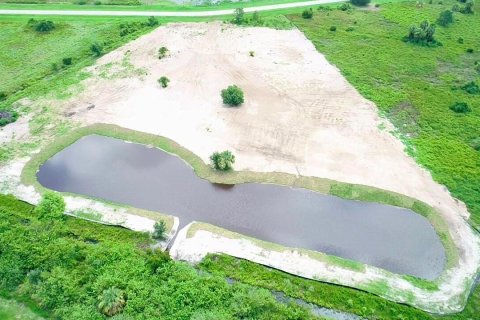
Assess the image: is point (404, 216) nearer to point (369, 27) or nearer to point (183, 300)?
point (183, 300)

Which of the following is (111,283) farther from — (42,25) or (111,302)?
(42,25)

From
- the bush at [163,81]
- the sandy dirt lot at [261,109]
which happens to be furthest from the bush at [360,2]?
the bush at [163,81]

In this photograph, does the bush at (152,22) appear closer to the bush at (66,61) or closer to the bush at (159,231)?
the bush at (66,61)

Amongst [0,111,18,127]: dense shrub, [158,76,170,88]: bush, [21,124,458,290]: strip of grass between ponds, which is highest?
[158,76,170,88]: bush

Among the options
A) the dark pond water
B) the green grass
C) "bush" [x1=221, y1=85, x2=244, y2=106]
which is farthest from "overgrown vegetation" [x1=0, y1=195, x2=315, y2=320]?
the green grass

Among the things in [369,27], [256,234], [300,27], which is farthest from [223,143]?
[369,27]

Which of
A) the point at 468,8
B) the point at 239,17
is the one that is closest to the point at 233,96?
the point at 239,17

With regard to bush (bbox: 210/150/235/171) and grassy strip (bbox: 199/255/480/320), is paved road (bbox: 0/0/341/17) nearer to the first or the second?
bush (bbox: 210/150/235/171)
